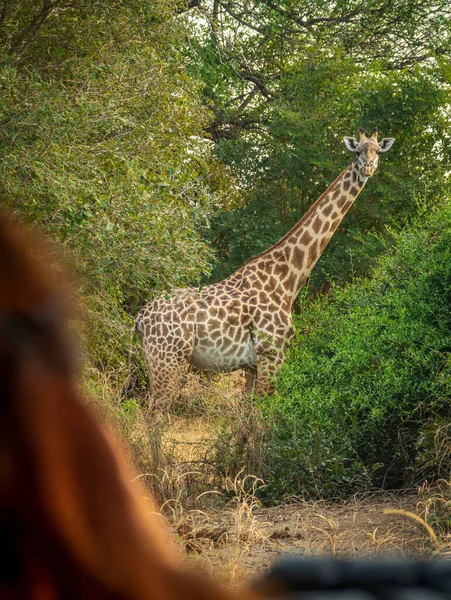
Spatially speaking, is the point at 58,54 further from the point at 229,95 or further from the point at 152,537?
the point at 152,537

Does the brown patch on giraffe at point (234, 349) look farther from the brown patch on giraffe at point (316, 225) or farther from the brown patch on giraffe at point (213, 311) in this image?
the brown patch on giraffe at point (316, 225)

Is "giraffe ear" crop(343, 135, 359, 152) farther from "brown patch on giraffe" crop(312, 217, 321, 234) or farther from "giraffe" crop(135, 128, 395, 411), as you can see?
"giraffe" crop(135, 128, 395, 411)

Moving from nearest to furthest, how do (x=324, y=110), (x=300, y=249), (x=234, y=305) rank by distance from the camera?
1. (x=234, y=305)
2. (x=300, y=249)
3. (x=324, y=110)

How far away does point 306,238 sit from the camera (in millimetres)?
8680

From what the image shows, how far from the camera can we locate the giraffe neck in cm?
848

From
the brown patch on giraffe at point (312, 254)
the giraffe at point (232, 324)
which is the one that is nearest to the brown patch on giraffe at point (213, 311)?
the giraffe at point (232, 324)

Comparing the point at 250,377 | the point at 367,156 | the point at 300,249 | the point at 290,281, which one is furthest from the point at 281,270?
the point at 367,156

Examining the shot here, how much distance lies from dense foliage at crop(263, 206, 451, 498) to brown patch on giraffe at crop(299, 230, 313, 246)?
231 cm

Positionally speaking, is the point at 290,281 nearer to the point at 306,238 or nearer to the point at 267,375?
the point at 306,238

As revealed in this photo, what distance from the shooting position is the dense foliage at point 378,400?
5195 mm

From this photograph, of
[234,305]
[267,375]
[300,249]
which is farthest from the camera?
[300,249]

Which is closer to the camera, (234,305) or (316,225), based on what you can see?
(234,305)

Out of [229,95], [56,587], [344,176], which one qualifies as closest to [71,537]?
[56,587]

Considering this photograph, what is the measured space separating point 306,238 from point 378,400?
11.5ft
